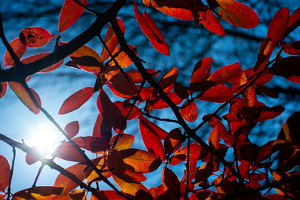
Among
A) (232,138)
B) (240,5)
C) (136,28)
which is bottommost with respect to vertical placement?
(232,138)

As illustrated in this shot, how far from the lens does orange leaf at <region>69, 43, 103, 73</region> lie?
1.26 feet

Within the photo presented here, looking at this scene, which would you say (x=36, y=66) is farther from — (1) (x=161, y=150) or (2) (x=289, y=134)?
(2) (x=289, y=134)

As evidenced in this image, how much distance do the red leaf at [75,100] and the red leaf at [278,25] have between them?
0.35 metres

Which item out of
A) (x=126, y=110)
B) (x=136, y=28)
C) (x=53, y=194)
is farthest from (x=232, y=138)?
(x=136, y=28)

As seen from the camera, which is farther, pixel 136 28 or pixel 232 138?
pixel 136 28

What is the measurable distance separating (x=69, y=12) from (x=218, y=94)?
0.32 m

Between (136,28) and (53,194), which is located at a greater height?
(136,28)

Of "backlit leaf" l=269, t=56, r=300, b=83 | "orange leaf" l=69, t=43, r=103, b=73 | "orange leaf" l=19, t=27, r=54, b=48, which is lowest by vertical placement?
"backlit leaf" l=269, t=56, r=300, b=83

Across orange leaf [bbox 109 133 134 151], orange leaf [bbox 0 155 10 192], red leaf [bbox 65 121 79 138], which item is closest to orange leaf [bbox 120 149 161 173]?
orange leaf [bbox 109 133 134 151]

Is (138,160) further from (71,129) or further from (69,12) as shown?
(69,12)

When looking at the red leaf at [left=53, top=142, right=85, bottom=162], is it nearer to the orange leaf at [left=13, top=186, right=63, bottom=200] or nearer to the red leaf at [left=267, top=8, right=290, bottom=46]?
the orange leaf at [left=13, top=186, right=63, bottom=200]

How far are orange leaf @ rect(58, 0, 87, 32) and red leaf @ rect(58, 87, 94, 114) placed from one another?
0.13 metres

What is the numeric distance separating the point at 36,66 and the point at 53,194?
0.79ft

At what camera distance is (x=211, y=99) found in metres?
0.46
